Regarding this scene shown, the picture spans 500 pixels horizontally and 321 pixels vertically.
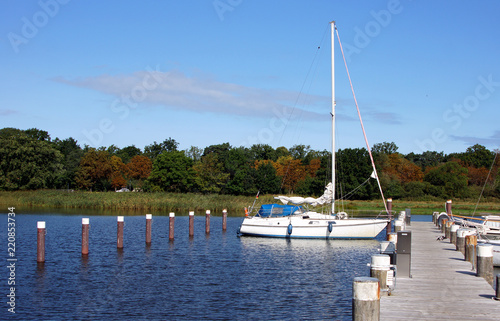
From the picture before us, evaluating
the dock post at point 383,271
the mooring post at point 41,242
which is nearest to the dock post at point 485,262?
the dock post at point 383,271

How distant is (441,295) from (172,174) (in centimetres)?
9221

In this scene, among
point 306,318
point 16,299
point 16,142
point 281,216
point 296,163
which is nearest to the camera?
point 306,318

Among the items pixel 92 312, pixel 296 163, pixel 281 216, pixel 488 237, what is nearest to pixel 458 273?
pixel 488 237

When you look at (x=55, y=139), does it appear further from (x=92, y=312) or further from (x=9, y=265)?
(x=92, y=312)

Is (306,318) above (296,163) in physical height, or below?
below

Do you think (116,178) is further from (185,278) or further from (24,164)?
(185,278)

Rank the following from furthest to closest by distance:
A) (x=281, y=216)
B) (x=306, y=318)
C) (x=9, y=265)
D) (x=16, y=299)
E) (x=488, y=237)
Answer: (x=281, y=216)
(x=488, y=237)
(x=9, y=265)
(x=16, y=299)
(x=306, y=318)

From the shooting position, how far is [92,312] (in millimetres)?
16891

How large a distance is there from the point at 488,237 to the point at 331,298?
1234 cm

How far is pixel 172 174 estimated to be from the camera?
104812 millimetres

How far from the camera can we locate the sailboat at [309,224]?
126 ft

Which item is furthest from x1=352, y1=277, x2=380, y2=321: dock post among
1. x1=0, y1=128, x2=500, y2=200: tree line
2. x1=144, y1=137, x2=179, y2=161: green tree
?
x1=144, y1=137, x2=179, y2=161: green tree

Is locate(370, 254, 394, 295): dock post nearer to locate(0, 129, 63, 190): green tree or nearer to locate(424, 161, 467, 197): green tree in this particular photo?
locate(0, 129, 63, 190): green tree
